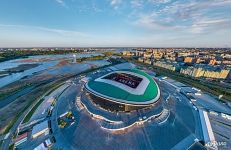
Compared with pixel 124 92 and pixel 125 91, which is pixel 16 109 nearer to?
pixel 124 92

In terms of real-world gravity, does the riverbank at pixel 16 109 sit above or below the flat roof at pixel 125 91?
below

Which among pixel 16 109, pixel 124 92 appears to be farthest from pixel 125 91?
pixel 16 109

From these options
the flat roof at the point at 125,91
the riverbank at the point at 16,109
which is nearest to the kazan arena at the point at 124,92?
the flat roof at the point at 125,91

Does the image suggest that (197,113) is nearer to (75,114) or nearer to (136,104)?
(136,104)

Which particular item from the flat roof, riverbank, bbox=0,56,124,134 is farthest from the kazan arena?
riverbank, bbox=0,56,124,134

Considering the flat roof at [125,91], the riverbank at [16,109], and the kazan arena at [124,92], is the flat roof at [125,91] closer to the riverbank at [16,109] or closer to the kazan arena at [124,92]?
the kazan arena at [124,92]

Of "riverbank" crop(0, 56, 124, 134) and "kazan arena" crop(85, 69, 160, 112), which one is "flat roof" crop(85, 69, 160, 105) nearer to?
"kazan arena" crop(85, 69, 160, 112)

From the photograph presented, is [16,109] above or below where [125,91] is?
below
